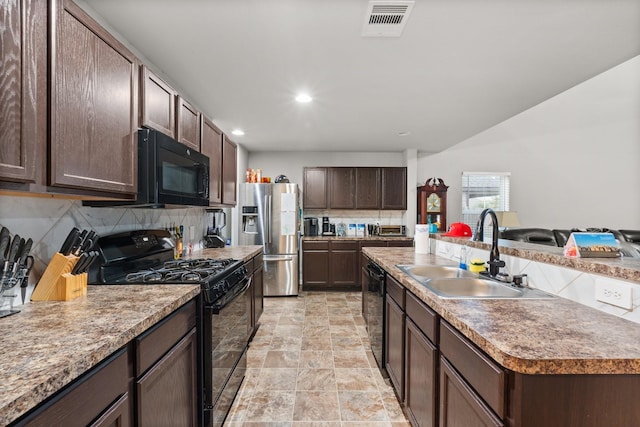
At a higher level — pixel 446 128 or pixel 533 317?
pixel 446 128

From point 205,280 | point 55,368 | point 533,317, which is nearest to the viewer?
point 55,368

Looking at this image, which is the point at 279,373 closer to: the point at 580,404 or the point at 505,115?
the point at 580,404

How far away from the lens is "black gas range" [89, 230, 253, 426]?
62.2 inches

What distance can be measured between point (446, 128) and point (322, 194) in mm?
2179

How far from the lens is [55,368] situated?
2.30 ft

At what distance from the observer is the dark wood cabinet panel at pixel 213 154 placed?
257cm

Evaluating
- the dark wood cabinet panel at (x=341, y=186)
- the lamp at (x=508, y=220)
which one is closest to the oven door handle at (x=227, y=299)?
the dark wood cabinet panel at (x=341, y=186)

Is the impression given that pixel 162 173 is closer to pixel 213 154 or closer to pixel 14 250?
pixel 14 250

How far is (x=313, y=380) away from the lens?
229cm

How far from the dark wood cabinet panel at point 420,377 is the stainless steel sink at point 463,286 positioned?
259 mm

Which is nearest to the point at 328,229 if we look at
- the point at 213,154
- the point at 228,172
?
the point at 228,172

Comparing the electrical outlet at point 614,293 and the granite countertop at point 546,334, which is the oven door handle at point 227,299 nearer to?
the granite countertop at point 546,334

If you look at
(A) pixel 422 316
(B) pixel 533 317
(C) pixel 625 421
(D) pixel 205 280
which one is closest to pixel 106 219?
(D) pixel 205 280

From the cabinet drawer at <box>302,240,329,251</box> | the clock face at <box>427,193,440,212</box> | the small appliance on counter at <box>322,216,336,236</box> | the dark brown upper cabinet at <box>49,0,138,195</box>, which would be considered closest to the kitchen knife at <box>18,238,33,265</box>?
the dark brown upper cabinet at <box>49,0,138,195</box>
